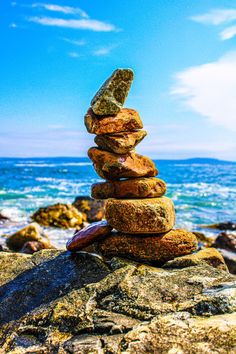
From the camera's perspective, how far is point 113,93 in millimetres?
6789

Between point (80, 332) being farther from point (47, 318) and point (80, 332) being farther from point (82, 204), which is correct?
point (82, 204)

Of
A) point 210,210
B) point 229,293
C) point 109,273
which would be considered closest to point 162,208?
point 109,273

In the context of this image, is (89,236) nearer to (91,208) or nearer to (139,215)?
(139,215)

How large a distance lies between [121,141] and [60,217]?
1528cm

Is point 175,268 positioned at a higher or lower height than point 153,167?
lower

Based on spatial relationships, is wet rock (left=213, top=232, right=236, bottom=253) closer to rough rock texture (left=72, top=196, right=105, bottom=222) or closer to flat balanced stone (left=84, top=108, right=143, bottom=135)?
rough rock texture (left=72, top=196, right=105, bottom=222)

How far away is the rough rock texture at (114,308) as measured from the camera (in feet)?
13.3

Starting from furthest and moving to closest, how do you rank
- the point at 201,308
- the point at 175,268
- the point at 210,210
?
1. the point at 210,210
2. the point at 175,268
3. the point at 201,308

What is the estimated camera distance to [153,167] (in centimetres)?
702

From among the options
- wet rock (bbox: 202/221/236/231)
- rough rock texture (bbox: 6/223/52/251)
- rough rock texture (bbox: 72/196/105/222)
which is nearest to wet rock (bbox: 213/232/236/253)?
wet rock (bbox: 202/221/236/231)

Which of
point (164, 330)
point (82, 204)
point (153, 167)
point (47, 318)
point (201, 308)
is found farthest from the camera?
point (82, 204)

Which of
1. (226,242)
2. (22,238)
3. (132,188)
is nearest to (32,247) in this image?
(22,238)

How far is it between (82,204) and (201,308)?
20.7m

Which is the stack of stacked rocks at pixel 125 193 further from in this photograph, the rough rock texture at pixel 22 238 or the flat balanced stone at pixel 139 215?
the rough rock texture at pixel 22 238
